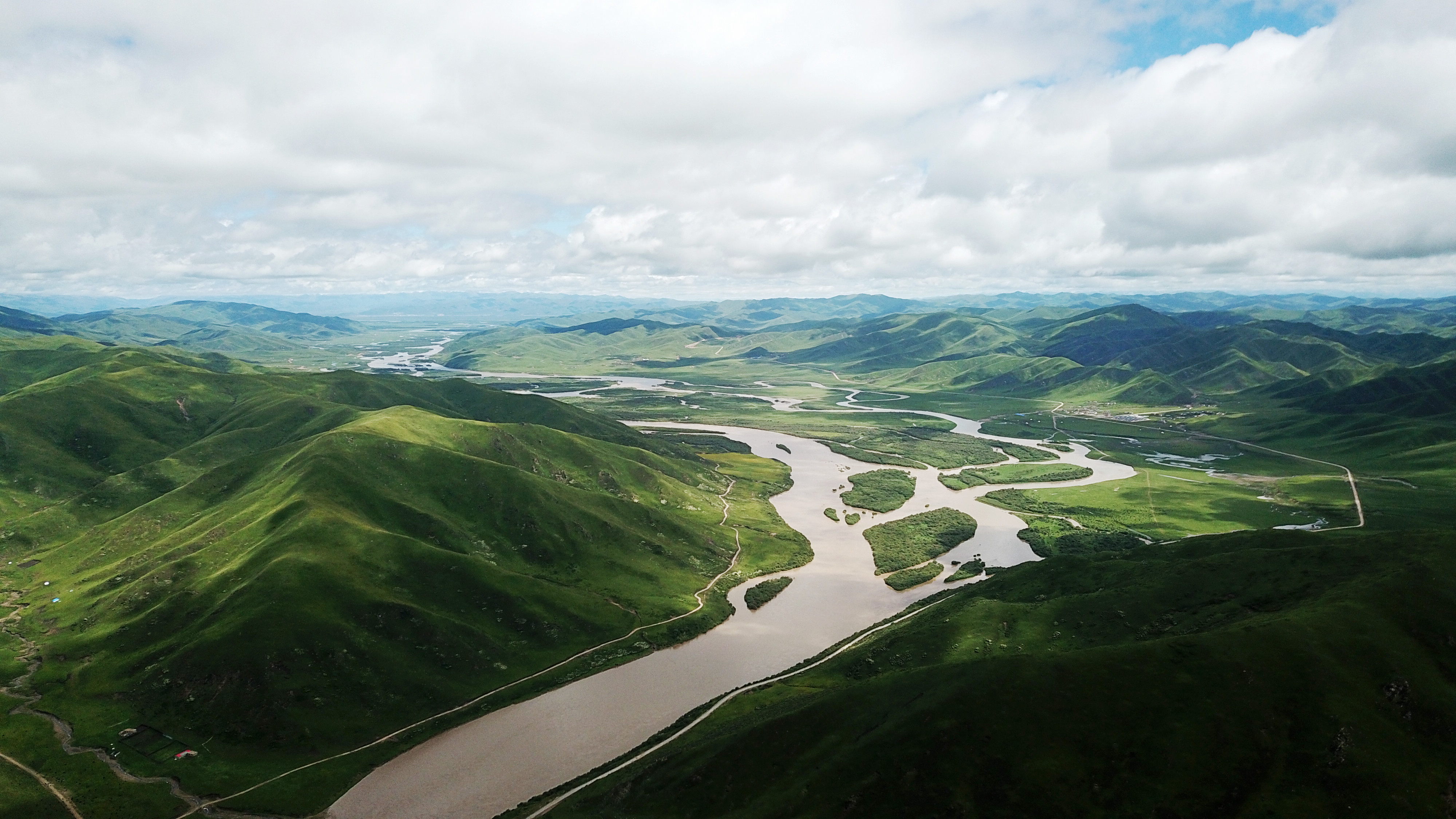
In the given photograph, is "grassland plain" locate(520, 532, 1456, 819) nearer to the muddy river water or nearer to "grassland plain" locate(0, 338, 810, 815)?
the muddy river water

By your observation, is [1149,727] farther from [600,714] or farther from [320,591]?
[320,591]

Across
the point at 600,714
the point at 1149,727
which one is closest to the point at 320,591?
the point at 600,714

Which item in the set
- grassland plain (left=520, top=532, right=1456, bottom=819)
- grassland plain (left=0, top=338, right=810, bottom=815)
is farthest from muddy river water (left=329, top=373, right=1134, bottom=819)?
grassland plain (left=520, top=532, right=1456, bottom=819)

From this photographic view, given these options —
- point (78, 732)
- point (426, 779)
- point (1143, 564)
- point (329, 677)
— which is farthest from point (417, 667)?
point (1143, 564)

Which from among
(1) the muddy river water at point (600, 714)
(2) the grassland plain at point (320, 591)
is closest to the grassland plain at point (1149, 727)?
(1) the muddy river water at point (600, 714)

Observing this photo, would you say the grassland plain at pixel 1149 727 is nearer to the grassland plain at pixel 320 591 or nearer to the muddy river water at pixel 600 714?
the muddy river water at pixel 600 714

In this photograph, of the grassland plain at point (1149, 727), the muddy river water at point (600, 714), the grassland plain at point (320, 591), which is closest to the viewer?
the grassland plain at point (1149, 727)

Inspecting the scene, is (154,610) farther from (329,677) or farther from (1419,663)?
(1419,663)
